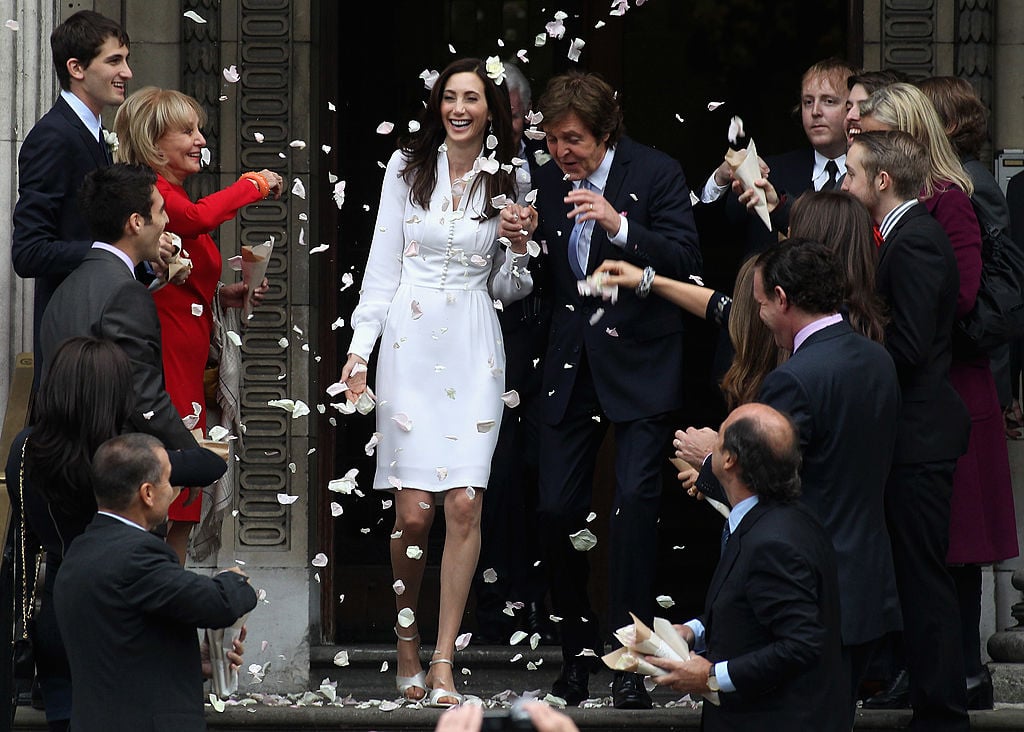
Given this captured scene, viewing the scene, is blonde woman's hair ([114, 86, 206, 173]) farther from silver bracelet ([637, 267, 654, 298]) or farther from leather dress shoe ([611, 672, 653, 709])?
leather dress shoe ([611, 672, 653, 709])

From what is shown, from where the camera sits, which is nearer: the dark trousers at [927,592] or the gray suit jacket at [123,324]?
the gray suit jacket at [123,324]

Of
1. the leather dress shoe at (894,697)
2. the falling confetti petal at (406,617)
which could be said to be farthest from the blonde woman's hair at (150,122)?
the leather dress shoe at (894,697)

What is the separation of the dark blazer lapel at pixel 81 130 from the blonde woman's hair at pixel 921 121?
2708 mm

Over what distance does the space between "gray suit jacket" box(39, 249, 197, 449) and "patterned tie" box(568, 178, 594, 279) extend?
169 cm

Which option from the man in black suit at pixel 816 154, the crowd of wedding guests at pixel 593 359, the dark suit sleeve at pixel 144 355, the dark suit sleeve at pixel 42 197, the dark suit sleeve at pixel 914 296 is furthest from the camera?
the man in black suit at pixel 816 154

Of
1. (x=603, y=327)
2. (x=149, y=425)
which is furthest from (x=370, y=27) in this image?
(x=149, y=425)

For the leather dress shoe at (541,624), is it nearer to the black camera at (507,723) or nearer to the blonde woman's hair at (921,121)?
the blonde woman's hair at (921,121)

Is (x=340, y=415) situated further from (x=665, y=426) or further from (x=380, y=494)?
(x=665, y=426)

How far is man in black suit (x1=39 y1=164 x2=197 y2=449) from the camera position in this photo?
5.81 metres

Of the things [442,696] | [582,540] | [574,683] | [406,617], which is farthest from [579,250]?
[442,696]

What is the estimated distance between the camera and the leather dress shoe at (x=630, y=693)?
6.55 metres

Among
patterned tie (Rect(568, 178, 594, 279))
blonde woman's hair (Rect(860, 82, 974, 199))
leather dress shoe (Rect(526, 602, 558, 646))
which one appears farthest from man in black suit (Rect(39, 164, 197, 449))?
blonde woman's hair (Rect(860, 82, 974, 199))

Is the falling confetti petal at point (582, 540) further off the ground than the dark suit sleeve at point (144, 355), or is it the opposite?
the dark suit sleeve at point (144, 355)

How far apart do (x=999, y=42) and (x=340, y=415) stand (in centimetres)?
344
